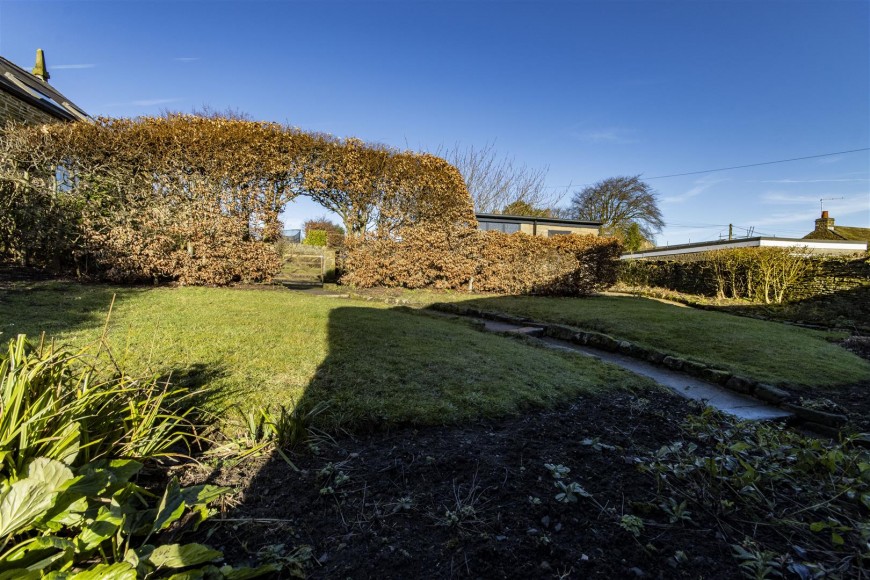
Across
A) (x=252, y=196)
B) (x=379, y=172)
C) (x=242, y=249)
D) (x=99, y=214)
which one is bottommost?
(x=242, y=249)

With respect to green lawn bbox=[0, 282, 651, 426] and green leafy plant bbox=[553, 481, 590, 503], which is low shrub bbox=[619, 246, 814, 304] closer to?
green lawn bbox=[0, 282, 651, 426]

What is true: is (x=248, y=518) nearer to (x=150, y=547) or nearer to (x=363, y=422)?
(x=150, y=547)

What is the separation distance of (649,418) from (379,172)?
8357 mm

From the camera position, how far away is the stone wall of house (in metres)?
9.81

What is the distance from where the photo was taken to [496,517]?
1576 mm

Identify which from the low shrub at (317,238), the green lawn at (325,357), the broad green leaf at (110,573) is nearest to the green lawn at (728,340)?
the green lawn at (325,357)

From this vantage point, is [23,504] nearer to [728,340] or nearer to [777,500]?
[777,500]

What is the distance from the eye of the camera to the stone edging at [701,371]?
322 centimetres

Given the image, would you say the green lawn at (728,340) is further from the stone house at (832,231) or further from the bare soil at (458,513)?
the stone house at (832,231)

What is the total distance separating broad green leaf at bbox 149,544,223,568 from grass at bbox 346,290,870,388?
511 cm

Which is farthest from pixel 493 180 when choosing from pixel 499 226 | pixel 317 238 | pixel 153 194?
pixel 153 194

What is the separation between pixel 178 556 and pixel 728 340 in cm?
699

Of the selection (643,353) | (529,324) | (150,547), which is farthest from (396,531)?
(529,324)

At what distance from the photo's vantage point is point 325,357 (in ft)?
11.5
